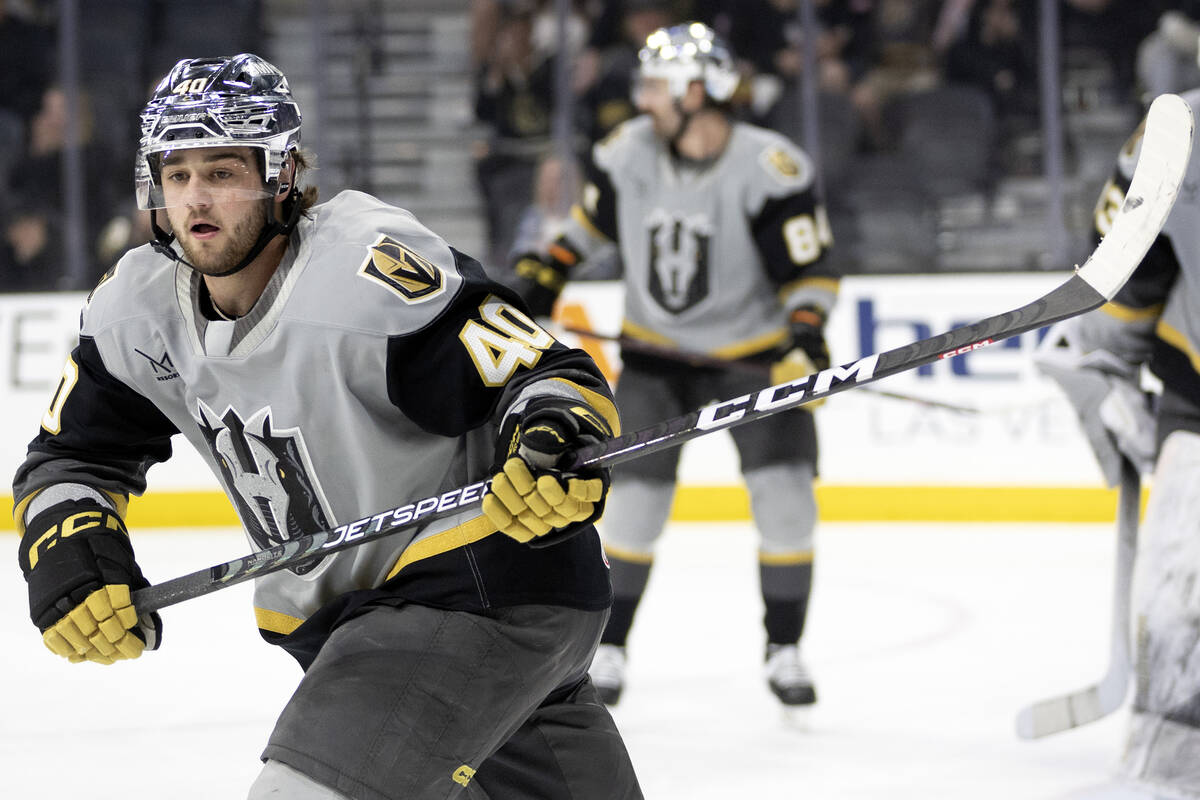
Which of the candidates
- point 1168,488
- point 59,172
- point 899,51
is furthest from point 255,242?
point 899,51

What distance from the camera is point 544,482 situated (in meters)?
1.53

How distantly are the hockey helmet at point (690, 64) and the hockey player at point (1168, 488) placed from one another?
1337 millimetres

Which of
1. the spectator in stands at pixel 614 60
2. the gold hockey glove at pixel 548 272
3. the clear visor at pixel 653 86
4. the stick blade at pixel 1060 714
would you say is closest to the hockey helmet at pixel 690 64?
the clear visor at pixel 653 86

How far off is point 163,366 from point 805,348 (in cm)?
192

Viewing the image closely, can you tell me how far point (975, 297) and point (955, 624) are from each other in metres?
1.67

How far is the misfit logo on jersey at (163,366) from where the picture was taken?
176 centimetres

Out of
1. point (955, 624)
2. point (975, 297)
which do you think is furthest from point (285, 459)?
point (975, 297)

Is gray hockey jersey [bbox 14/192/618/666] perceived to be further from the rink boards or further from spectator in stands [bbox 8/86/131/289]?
spectator in stands [bbox 8/86/131/289]

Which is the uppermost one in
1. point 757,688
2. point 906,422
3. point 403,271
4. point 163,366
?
point 403,271

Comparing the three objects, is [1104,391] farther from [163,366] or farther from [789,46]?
[789,46]

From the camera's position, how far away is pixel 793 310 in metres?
3.54

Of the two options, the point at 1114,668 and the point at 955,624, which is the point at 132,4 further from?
the point at 1114,668

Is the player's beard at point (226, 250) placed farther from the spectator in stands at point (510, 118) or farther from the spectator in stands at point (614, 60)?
the spectator in stands at point (614, 60)

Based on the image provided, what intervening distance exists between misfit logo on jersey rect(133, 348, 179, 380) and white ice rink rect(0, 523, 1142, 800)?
128cm
